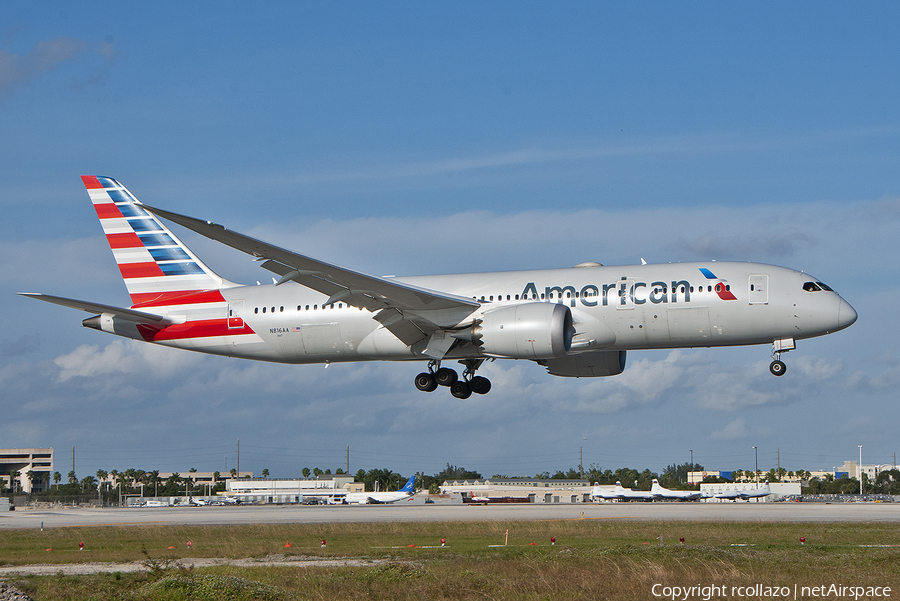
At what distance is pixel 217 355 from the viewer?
37.5 m

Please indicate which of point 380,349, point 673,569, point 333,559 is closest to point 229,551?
point 333,559

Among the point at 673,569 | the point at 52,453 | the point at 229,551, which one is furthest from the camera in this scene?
the point at 52,453

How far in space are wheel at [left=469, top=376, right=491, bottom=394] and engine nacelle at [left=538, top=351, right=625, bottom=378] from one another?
2388 mm

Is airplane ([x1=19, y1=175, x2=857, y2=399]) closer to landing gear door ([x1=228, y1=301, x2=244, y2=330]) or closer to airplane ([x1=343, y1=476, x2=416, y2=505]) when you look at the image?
landing gear door ([x1=228, y1=301, x2=244, y2=330])

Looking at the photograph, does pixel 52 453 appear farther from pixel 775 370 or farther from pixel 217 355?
pixel 775 370

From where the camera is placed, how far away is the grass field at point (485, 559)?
17828 millimetres

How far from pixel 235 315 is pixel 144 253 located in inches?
254

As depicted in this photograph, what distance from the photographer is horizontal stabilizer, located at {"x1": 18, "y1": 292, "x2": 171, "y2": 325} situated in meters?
30.3

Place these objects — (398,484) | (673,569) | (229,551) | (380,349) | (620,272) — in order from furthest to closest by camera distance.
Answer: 1. (398,484)
2. (380,349)
3. (620,272)
4. (229,551)
5. (673,569)

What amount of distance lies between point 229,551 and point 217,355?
10.7 meters

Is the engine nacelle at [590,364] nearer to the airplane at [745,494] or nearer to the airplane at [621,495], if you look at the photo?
the airplane at [621,495]

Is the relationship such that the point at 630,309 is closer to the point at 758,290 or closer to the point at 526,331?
the point at 526,331

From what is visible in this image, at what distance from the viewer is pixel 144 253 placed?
39562mm

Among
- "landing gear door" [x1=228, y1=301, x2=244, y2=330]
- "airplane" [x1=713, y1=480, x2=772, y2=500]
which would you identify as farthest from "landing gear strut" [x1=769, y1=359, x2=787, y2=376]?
"airplane" [x1=713, y1=480, x2=772, y2=500]
